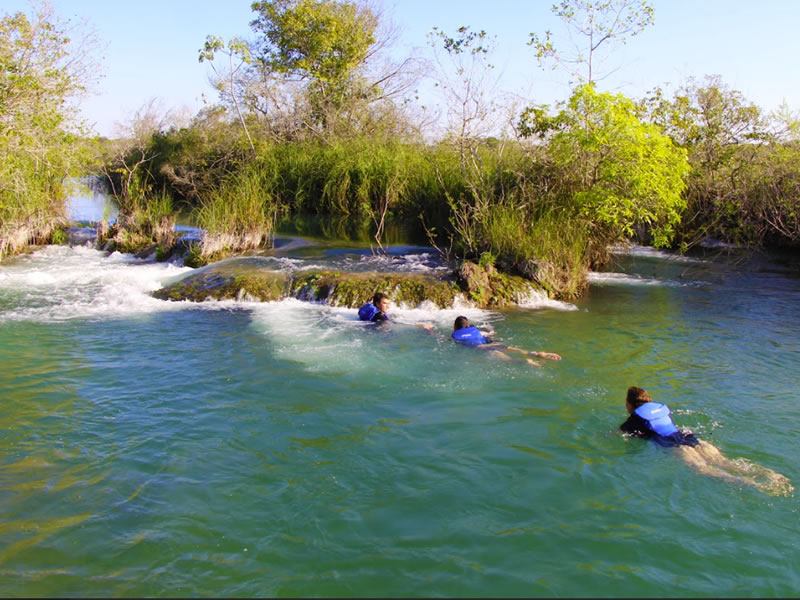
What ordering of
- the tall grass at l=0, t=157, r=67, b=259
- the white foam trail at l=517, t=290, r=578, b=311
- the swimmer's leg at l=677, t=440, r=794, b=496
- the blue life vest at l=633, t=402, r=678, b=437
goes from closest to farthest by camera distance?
1. the swimmer's leg at l=677, t=440, r=794, b=496
2. the blue life vest at l=633, t=402, r=678, b=437
3. the white foam trail at l=517, t=290, r=578, b=311
4. the tall grass at l=0, t=157, r=67, b=259

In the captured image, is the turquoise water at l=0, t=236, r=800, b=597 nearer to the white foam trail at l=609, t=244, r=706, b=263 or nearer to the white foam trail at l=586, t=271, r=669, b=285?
the white foam trail at l=586, t=271, r=669, b=285

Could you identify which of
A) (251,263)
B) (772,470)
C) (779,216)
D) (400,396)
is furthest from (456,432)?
(779,216)

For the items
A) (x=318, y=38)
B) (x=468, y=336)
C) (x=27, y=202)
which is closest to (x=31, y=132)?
(x=27, y=202)

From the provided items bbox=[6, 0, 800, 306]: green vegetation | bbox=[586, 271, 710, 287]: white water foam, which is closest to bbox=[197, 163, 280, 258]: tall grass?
bbox=[6, 0, 800, 306]: green vegetation

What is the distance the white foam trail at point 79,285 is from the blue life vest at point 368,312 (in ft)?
12.2

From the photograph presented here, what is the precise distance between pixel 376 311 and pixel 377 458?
5191 mm

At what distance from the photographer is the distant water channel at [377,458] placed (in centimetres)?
448

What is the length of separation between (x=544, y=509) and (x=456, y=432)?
5.32 ft

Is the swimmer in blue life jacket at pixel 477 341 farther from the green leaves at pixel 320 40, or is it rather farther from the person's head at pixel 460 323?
the green leaves at pixel 320 40

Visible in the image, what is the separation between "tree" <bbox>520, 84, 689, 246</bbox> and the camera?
13273 millimetres

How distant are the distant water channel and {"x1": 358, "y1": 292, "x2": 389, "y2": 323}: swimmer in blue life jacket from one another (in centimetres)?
35

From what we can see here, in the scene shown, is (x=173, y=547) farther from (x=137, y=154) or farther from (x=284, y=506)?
(x=137, y=154)

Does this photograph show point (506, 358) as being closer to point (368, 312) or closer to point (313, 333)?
point (368, 312)

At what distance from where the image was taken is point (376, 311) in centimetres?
1109
